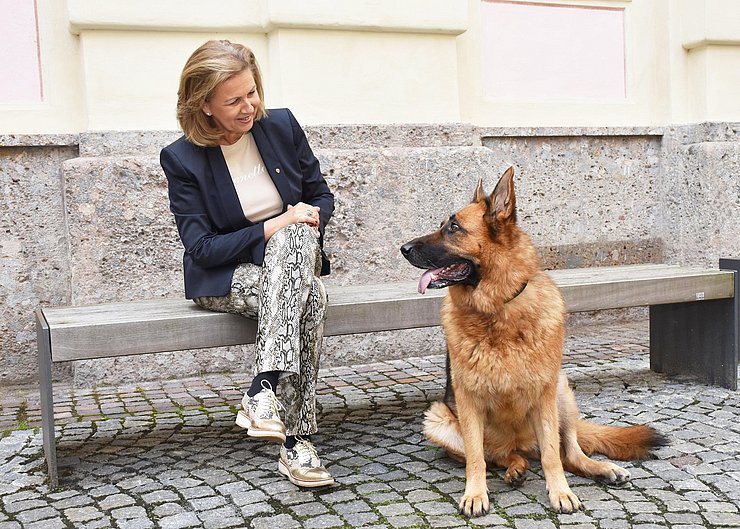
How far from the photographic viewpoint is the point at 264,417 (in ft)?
11.1

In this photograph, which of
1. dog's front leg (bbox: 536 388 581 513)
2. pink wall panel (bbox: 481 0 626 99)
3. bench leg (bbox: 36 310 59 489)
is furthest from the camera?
pink wall panel (bbox: 481 0 626 99)

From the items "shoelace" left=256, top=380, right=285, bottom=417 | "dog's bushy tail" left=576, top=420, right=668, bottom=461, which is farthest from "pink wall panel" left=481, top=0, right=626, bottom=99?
"shoelace" left=256, top=380, right=285, bottom=417

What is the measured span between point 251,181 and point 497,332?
1.34m

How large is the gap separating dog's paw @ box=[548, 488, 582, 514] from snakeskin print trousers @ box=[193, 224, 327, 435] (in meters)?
1.02

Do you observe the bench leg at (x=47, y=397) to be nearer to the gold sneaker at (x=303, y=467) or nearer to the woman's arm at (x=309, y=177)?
the gold sneaker at (x=303, y=467)

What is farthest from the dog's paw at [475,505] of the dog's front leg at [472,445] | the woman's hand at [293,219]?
the woman's hand at [293,219]

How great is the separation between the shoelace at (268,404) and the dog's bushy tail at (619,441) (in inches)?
50.9

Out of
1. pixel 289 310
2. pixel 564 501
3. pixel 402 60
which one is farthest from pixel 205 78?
pixel 402 60

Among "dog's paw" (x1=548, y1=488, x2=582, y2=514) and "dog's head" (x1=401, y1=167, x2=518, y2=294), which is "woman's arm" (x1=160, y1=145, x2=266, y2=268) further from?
"dog's paw" (x1=548, y1=488, x2=582, y2=514)

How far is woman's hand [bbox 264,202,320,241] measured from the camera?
3725mm

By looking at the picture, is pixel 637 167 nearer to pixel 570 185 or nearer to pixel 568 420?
pixel 570 185

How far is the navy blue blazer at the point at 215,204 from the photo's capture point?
12.3 ft

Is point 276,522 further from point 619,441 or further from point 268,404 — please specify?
point 619,441

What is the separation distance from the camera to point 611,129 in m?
7.25
